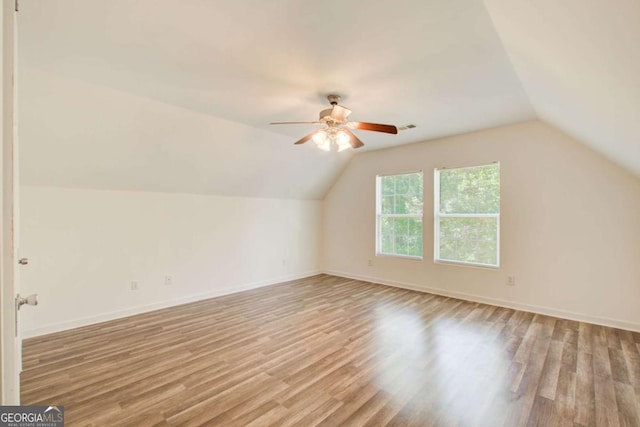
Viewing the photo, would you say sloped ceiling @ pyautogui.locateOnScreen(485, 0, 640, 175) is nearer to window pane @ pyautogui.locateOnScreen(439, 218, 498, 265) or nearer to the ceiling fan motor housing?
the ceiling fan motor housing

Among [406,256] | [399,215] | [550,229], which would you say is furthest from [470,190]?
[406,256]

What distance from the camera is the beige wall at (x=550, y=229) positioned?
340 cm

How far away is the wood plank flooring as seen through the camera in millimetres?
1951

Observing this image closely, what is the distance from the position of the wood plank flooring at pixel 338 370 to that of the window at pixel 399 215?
1.57m

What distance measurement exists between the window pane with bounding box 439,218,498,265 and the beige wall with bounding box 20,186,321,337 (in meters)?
2.99

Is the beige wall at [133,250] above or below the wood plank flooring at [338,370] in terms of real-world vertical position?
above

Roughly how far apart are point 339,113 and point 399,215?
116 inches

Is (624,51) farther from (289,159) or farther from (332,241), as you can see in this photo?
(332,241)

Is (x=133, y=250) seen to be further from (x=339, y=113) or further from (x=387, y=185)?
(x=387, y=185)

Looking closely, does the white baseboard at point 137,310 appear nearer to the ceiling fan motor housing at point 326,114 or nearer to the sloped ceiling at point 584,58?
the ceiling fan motor housing at point 326,114

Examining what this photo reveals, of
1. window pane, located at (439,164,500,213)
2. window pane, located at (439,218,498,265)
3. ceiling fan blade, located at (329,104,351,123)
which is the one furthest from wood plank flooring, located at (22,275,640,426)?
ceiling fan blade, located at (329,104,351,123)

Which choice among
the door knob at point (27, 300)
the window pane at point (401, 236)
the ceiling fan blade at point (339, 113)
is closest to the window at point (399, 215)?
the window pane at point (401, 236)

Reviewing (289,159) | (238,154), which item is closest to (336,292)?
(289,159)

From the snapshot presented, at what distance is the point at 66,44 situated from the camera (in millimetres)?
2098
